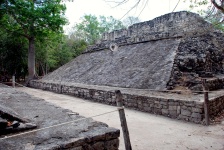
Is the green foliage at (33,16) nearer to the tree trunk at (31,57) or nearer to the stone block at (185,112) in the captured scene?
the tree trunk at (31,57)

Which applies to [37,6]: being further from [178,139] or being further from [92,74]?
[178,139]

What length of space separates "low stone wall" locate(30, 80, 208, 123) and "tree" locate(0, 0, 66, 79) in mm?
7091

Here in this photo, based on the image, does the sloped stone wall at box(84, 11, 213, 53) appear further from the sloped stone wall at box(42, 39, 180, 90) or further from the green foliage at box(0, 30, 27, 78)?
the green foliage at box(0, 30, 27, 78)

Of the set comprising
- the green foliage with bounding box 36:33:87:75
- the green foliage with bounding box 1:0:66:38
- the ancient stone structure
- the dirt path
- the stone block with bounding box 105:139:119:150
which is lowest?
the dirt path

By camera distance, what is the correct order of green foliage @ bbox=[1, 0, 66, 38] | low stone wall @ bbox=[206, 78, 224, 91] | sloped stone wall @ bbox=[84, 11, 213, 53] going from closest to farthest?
low stone wall @ bbox=[206, 78, 224, 91] < sloped stone wall @ bbox=[84, 11, 213, 53] < green foliage @ bbox=[1, 0, 66, 38]

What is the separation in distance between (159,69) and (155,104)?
7.31ft

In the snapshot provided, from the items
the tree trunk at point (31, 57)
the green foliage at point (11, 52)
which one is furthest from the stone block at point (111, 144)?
the green foliage at point (11, 52)

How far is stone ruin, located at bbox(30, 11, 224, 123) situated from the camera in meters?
5.77

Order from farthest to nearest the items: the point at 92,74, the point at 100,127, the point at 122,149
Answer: the point at 92,74
the point at 122,149
the point at 100,127

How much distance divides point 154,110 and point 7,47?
45.3 ft

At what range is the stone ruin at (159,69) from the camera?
5.77m

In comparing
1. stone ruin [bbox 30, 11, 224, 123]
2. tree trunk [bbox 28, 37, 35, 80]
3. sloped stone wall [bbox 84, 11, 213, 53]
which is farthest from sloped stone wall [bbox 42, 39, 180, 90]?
tree trunk [bbox 28, 37, 35, 80]

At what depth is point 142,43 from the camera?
11.6 m

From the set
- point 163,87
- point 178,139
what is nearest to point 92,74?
point 163,87
